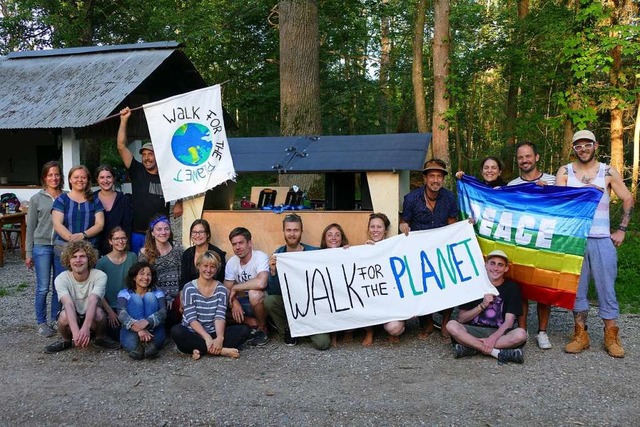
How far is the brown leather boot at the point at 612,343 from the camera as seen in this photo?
529 cm

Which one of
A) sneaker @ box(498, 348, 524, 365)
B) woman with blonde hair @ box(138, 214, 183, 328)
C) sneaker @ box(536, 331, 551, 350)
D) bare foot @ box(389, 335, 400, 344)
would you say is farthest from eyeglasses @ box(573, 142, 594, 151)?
woman with blonde hair @ box(138, 214, 183, 328)

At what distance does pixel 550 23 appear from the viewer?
14.5 metres

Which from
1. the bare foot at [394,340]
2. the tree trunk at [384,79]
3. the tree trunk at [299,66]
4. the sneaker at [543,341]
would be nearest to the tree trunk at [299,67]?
the tree trunk at [299,66]

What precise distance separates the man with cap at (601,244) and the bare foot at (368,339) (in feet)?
6.09

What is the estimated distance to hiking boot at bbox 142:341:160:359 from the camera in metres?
5.33

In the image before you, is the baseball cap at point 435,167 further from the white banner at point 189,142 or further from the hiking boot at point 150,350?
the hiking boot at point 150,350

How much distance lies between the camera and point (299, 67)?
11.6m

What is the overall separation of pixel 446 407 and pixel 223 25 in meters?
13.0

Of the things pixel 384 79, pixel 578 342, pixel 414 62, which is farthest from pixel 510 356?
pixel 384 79

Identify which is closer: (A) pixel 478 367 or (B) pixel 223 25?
(A) pixel 478 367

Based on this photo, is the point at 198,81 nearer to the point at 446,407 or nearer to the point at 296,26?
the point at 296,26

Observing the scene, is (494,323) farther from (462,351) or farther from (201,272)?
(201,272)

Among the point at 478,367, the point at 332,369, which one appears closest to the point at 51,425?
the point at 332,369

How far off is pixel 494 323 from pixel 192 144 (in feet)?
12.2
